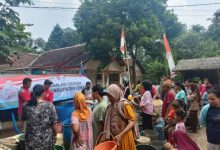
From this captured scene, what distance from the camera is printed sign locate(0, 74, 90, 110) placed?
9.76 meters

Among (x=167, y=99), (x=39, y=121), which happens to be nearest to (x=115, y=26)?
(x=167, y=99)

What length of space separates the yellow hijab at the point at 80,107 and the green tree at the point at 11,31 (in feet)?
28.1

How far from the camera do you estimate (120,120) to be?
4.29 m

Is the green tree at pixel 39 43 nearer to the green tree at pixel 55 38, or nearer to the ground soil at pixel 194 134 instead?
the green tree at pixel 55 38

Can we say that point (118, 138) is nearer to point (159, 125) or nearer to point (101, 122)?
point (101, 122)

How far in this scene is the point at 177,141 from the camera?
491cm

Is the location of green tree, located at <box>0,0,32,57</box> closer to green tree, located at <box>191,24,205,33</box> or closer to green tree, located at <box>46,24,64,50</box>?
green tree, located at <box>191,24,205,33</box>

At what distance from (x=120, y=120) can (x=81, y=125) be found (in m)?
0.82

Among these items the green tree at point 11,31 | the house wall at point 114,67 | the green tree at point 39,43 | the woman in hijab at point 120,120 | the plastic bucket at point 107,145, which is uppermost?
the green tree at point 39,43

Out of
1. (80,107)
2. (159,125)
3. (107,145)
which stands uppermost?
(80,107)

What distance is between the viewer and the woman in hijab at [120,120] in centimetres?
421

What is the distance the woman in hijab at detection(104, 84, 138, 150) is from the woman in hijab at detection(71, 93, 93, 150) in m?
0.56

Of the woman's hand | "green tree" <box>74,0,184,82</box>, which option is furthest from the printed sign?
"green tree" <box>74,0,184,82</box>

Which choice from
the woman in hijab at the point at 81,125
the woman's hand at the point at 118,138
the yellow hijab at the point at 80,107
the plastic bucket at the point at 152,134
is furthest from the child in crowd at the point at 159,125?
the woman's hand at the point at 118,138
